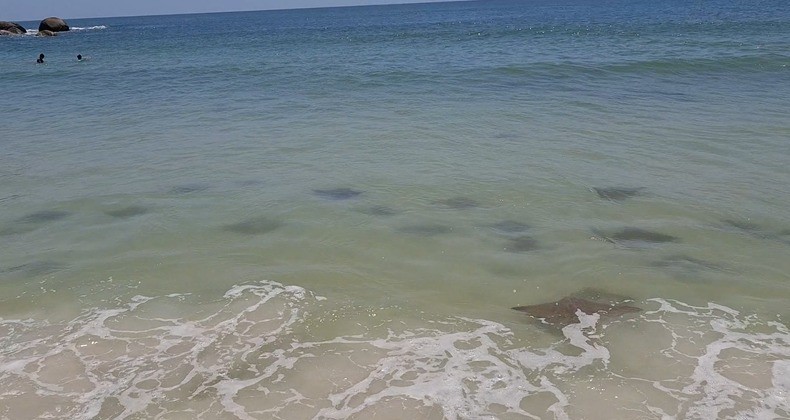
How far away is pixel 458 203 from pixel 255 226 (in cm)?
266

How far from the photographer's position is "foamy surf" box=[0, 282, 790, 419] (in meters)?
4.35

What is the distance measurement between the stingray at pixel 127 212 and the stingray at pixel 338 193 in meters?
2.36

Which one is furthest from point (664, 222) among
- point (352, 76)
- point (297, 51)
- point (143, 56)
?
point (143, 56)

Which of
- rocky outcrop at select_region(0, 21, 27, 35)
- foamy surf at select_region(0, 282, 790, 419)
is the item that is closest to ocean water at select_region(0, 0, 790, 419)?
foamy surf at select_region(0, 282, 790, 419)

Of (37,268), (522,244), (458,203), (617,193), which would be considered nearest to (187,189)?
(37,268)

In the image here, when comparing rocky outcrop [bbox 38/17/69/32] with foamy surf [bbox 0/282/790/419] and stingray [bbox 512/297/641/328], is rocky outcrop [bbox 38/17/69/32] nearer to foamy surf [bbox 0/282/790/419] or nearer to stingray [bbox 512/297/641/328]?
foamy surf [bbox 0/282/790/419]

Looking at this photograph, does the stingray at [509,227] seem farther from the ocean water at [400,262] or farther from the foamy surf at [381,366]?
the foamy surf at [381,366]

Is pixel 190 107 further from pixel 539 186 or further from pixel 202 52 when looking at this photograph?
pixel 202 52

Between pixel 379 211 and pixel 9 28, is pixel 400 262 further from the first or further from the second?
pixel 9 28

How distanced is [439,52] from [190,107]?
16059mm

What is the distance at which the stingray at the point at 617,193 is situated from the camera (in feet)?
27.6

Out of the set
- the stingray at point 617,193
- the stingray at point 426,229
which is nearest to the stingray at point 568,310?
the stingray at point 426,229

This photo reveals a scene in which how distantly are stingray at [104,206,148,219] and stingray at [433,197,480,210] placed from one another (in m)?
3.97

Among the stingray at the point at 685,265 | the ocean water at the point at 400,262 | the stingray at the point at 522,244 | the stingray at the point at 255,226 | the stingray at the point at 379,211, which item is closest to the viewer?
the ocean water at the point at 400,262
